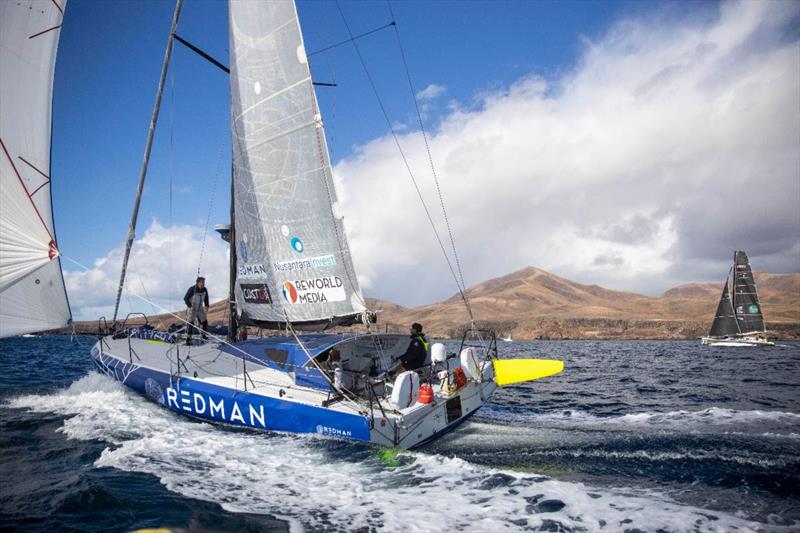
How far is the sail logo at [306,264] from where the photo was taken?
10859 mm

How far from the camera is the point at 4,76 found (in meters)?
6.99

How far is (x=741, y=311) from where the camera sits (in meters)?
53.9

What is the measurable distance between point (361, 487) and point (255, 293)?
7.44 m

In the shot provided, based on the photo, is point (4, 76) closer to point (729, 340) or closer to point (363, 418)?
point (363, 418)

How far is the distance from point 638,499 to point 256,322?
10.1m

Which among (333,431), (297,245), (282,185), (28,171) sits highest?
(282,185)

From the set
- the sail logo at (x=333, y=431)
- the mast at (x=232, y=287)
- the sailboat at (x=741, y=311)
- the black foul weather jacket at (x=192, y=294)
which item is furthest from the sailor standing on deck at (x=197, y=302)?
the sailboat at (x=741, y=311)

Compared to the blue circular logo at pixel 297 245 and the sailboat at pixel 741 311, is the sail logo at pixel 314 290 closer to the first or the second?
the blue circular logo at pixel 297 245

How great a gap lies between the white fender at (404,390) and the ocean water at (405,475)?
893mm

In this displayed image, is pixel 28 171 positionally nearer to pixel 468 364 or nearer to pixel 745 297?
pixel 468 364

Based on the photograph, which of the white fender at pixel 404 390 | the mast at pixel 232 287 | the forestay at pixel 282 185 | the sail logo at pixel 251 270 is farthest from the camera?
the mast at pixel 232 287

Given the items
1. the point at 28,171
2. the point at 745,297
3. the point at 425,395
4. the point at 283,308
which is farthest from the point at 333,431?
the point at 745,297

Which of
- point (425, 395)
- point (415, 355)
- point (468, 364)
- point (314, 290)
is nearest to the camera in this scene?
point (425, 395)

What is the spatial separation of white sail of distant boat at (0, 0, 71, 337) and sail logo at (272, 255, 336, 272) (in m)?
4.71
